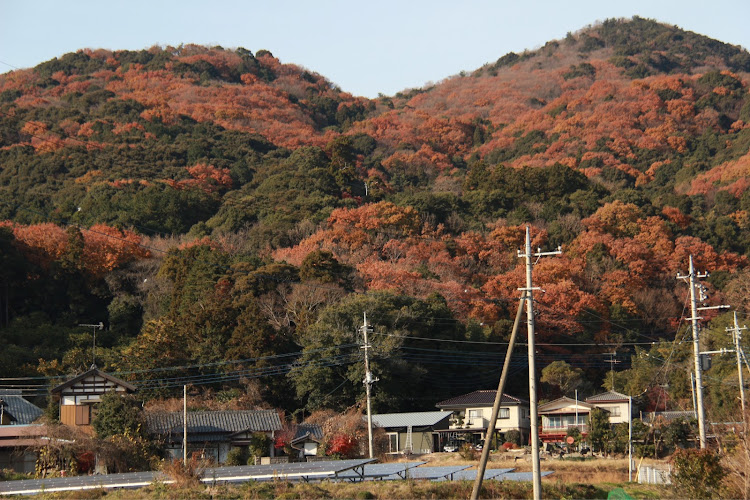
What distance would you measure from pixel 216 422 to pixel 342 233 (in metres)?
24.0

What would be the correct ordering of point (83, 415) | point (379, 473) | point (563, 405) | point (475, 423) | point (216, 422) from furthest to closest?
point (475, 423), point (563, 405), point (216, 422), point (83, 415), point (379, 473)

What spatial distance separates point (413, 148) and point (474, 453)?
68058 mm

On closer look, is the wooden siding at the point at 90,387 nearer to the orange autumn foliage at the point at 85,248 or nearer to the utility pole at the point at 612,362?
the orange autumn foliage at the point at 85,248

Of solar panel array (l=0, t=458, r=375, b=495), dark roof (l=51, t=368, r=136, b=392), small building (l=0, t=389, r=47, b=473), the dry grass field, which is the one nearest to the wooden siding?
dark roof (l=51, t=368, r=136, b=392)

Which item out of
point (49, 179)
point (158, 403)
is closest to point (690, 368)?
point (158, 403)

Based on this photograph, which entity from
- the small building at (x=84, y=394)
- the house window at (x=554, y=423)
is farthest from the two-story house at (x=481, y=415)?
the small building at (x=84, y=394)

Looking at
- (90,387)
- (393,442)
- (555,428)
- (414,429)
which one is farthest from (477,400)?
(90,387)

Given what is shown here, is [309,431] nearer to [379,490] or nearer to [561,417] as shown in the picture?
[561,417]

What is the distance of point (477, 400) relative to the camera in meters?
46.4

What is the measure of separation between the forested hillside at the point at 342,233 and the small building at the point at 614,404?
10.8 feet

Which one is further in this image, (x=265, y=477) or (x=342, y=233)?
(x=342, y=233)

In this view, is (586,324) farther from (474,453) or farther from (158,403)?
(158,403)

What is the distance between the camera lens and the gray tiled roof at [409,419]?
1674 inches

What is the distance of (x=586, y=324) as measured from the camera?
5341 cm
